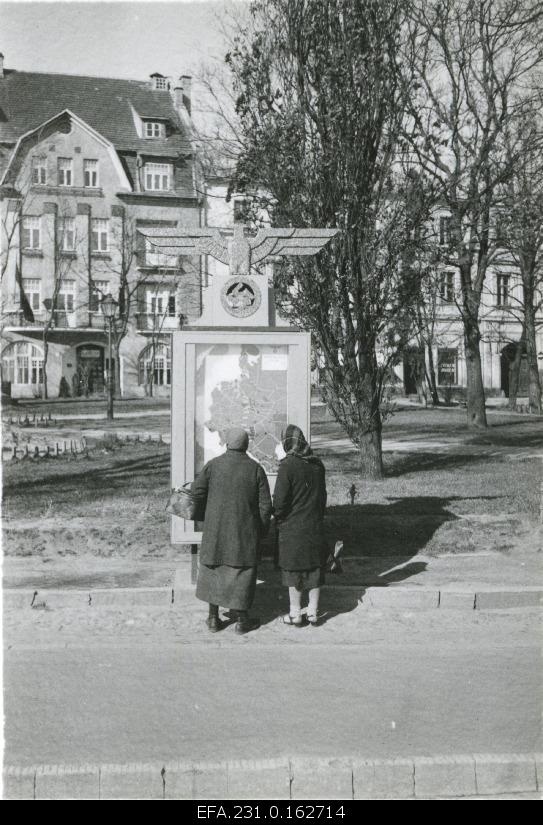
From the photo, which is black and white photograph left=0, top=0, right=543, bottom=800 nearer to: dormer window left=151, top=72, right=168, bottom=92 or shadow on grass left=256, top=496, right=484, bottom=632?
shadow on grass left=256, top=496, right=484, bottom=632

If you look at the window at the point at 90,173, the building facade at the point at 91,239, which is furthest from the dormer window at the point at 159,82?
the window at the point at 90,173

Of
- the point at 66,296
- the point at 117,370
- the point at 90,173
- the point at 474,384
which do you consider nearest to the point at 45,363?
the point at 117,370

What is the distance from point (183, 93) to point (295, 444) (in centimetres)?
4636

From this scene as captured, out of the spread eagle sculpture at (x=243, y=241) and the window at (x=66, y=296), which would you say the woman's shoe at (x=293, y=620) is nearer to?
the spread eagle sculpture at (x=243, y=241)

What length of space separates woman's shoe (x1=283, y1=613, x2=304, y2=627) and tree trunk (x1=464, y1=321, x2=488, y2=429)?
2132 centimetres

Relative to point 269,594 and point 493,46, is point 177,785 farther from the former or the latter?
point 493,46

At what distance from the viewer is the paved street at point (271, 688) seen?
4.66 meters

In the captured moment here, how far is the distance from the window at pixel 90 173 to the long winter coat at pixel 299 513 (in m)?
41.9

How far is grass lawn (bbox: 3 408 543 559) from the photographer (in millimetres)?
10086

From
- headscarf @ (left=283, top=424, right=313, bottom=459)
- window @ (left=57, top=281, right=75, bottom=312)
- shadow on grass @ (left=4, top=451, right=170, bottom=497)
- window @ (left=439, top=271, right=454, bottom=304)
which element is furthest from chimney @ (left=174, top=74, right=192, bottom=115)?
headscarf @ (left=283, top=424, right=313, bottom=459)

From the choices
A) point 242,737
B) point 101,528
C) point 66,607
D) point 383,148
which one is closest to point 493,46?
point 383,148

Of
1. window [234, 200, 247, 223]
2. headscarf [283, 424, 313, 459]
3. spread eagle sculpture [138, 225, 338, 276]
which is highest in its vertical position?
window [234, 200, 247, 223]

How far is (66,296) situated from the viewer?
1821 inches

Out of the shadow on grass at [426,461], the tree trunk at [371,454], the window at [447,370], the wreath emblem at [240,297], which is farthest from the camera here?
the window at [447,370]
